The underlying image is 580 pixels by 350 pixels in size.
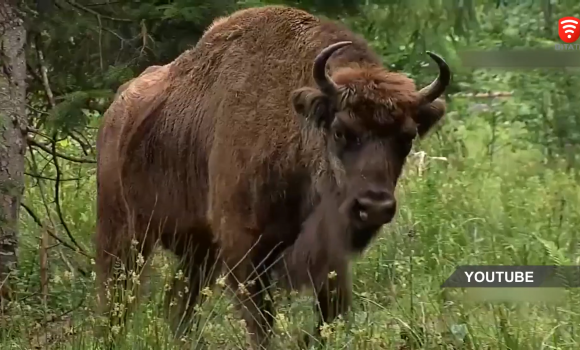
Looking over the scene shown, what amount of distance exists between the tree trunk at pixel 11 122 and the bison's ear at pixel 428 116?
89.2 inches

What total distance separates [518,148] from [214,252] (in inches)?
140

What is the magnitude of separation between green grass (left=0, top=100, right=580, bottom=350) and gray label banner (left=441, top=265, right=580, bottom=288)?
9 centimetres

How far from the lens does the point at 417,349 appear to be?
4.09 m

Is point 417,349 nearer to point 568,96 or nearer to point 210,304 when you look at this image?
point 210,304

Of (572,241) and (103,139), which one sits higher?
(103,139)

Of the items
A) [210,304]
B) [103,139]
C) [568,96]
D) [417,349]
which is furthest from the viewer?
[568,96]

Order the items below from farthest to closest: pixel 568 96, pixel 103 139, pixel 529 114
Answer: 1. pixel 529 114
2. pixel 568 96
3. pixel 103 139

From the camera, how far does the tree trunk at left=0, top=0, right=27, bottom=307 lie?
512 cm

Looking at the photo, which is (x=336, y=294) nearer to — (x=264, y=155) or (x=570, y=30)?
(x=264, y=155)

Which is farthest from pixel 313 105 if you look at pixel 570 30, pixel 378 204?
pixel 570 30

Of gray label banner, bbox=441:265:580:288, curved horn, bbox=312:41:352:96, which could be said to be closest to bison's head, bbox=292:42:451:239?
curved horn, bbox=312:41:352:96

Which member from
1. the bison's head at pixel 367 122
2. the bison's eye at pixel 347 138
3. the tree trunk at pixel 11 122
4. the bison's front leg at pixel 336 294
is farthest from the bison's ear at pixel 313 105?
the tree trunk at pixel 11 122

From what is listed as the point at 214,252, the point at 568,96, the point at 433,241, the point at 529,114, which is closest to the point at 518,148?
the point at 529,114

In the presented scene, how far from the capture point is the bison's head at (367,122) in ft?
13.8
